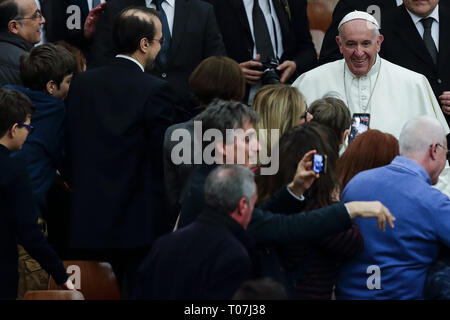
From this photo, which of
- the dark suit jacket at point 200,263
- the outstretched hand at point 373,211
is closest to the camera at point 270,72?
the outstretched hand at point 373,211

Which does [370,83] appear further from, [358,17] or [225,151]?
[225,151]

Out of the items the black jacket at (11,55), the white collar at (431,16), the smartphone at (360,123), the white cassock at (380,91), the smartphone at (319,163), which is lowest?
the smartphone at (319,163)

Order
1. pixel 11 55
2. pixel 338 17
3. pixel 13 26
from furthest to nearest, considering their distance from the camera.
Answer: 1. pixel 338 17
2. pixel 13 26
3. pixel 11 55

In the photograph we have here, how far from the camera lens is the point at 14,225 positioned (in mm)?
4891

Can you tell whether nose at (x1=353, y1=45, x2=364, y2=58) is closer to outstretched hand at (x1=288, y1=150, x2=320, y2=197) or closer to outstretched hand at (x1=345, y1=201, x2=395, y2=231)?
outstretched hand at (x1=288, y1=150, x2=320, y2=197)

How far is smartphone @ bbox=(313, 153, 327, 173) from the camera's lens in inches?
179

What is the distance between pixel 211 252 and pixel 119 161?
1727mm

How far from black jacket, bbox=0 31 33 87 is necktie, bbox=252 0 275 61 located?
5.61ft

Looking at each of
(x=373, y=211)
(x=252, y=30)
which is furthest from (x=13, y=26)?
(x=373, y=211)

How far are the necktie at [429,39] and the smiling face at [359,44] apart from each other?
0.56 meters

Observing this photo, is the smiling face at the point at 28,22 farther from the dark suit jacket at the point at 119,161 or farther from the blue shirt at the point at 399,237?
the blue shirt at the point at 399,237

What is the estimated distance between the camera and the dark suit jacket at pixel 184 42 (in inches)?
272

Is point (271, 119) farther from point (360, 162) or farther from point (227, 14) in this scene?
point (227, 14)

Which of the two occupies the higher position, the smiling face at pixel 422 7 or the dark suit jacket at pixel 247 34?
the smiling face at pixel 422 7
